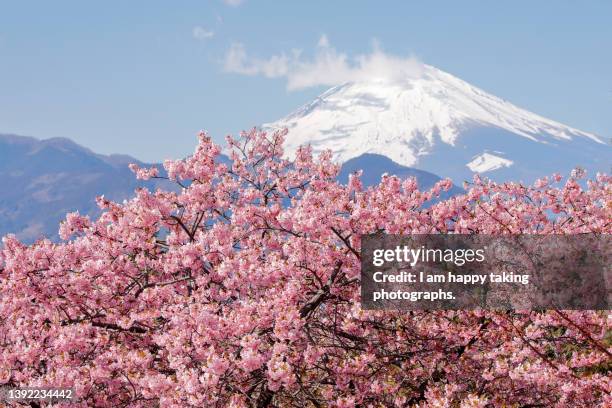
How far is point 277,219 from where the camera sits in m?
10.9

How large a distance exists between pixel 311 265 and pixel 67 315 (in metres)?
4.20

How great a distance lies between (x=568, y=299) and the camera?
36.9ft

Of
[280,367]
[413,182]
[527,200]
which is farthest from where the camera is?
[527,200]

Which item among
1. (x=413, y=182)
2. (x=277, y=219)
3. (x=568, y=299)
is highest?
(x=413, y=182)

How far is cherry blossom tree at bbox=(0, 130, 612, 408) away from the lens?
30.1 feet

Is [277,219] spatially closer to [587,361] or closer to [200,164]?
[200,164]

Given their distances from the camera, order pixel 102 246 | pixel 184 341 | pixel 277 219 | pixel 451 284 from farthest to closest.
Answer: pixel 102 246
pixel 277 219
pixel 451 284
pixel 184 341

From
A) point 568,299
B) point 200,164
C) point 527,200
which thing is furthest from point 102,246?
point 527,200

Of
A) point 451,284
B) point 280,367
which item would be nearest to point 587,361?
point 451,284

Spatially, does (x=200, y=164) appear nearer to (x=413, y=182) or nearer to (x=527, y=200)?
(x=413, y=182)

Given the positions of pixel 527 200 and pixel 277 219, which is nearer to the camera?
pixel 277 219

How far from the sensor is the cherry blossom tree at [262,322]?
917cm

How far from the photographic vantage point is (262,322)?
9242mm

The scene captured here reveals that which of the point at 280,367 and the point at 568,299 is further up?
the point at 568,299
